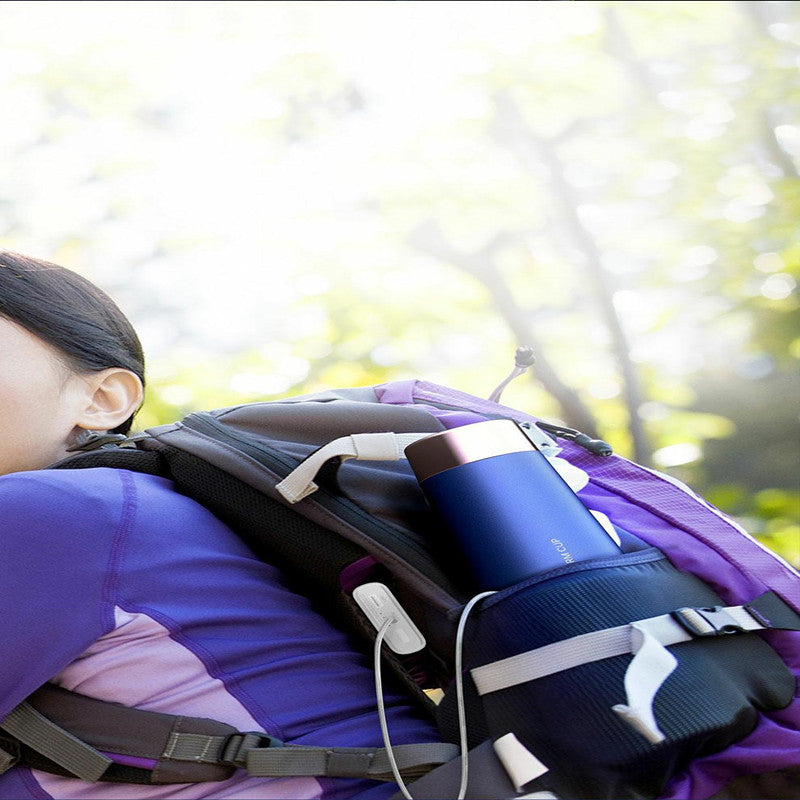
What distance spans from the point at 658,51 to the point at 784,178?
2.28ft

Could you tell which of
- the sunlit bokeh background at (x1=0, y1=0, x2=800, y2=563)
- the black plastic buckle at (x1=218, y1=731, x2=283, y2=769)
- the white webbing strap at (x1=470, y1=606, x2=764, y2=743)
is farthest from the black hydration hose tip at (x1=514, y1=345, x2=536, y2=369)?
the sunlit bokeh background at (x1=0, y1=0, x2=800, y2=563)

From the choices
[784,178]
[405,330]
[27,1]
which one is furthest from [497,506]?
[27,1]

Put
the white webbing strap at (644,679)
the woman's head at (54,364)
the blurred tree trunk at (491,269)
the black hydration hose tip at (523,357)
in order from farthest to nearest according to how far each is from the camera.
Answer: the blurred tree trunk at (491,269) → the black hydration hose tip at (523,357) → the woman's head at (54,364) → the white webbing strap at (644,679)

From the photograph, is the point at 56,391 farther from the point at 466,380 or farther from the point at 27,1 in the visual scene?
the point at 27,1

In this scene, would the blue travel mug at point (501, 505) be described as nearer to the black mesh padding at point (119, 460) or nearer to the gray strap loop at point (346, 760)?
the gray strap loop at point (346, 760)

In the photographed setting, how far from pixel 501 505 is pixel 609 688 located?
229mm

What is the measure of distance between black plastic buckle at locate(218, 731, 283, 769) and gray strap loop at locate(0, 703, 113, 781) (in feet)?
0.38

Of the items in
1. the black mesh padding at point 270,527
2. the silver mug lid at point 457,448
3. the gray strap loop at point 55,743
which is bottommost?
the gray strap loop at point 55,743

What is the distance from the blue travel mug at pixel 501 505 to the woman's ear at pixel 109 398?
550mm

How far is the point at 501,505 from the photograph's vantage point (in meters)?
0.92

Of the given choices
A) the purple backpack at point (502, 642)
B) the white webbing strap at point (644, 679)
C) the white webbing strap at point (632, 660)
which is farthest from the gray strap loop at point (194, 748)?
the white webbing strap at point (644, 679)

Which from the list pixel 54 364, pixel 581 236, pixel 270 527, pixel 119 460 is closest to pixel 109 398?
pixel 54 364

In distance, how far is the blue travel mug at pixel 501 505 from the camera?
89cm

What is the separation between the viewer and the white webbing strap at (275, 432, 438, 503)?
2.90 ft
